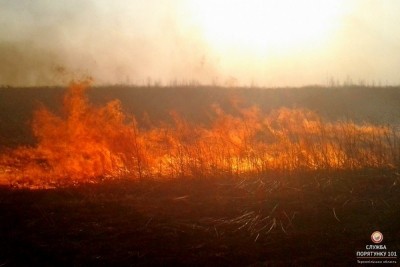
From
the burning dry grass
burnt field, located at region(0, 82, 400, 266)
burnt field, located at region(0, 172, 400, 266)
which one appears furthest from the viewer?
the burning dry grass

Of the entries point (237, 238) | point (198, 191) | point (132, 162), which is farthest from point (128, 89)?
point (237, 238)

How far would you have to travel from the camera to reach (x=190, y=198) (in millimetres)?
9648

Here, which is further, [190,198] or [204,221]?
[190,198]

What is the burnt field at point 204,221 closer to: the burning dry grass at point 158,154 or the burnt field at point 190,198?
the burnt field at point 190,198

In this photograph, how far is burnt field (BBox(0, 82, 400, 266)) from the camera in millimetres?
6719

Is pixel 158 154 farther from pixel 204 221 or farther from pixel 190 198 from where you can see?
pixel 204 221

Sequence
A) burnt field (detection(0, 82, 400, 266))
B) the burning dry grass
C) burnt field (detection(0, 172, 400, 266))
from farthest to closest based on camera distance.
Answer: the burning dry grass
burnt field (detection(0, 82, 400, 266))
burnt field (detection(0, 172, 400, 266))

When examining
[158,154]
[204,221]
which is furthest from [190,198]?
[158,154]

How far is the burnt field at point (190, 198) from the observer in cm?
672

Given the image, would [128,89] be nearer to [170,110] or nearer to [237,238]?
[170,110]

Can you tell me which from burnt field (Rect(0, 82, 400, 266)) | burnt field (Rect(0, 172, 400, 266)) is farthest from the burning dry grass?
burnt field (Rect(0, 172, 400, 266))

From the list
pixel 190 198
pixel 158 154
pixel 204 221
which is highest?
pixel 158 154

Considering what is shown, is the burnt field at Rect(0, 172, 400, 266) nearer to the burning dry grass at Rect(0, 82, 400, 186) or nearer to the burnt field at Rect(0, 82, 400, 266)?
the burnt field at Rect(0, 82, 400, 266)

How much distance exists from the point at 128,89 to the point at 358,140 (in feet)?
113
